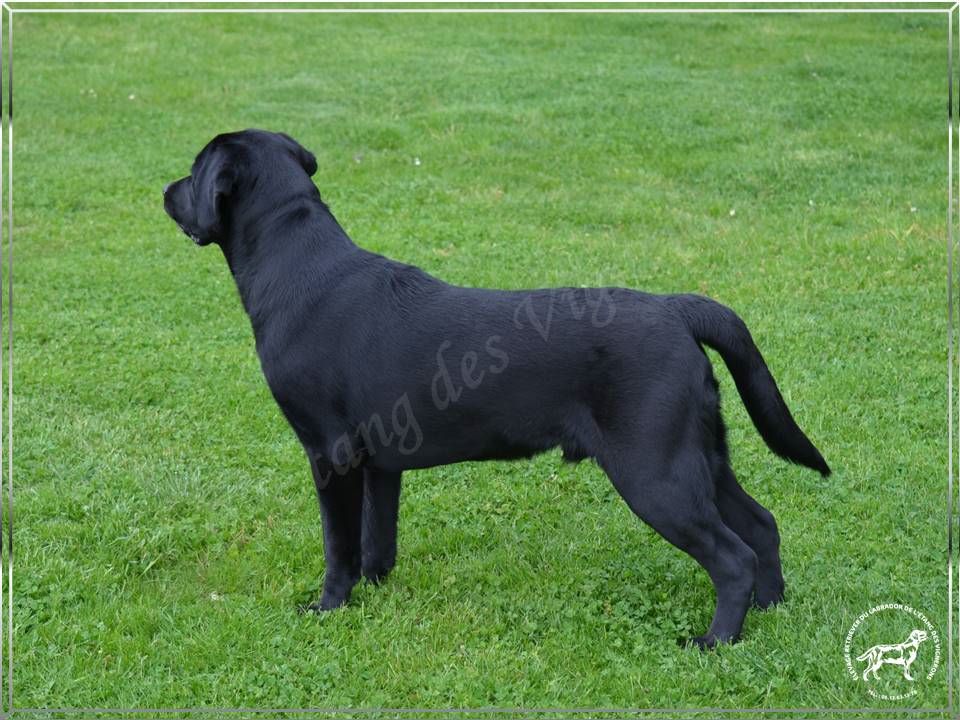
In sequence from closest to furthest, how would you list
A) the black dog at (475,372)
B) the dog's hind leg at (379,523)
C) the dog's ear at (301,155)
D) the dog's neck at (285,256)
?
the black dog at (475,372) → the dog's neck at (285,256) → the dog's ear at (301,155) → the dog's hind leg at (379,523)

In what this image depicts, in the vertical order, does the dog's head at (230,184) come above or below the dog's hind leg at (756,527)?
above

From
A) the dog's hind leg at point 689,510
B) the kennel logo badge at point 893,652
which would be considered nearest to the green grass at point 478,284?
the kennel logo badge at point 893,652

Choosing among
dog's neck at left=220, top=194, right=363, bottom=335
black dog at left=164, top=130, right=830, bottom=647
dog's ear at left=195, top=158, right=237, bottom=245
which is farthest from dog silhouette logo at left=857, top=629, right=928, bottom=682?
dog's ear at left=195, top=158, right=237, bottom=245

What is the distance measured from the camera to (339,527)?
408cm

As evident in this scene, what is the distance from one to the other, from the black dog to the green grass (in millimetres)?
466

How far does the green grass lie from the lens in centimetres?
387

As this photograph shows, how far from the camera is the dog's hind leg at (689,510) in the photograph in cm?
361

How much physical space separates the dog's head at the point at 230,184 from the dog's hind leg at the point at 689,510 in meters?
1.59

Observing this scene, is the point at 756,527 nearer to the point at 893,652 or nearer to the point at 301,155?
the point at 893,652

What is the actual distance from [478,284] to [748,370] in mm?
4026

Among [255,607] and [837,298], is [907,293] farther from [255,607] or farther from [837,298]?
[255,607]

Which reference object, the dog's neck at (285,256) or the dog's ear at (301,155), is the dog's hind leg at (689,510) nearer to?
the dog's neck at (285,256)

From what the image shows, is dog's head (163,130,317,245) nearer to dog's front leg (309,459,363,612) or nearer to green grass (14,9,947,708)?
dog's front leg (309,459,363,612)

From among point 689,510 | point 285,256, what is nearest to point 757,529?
point 689,510
